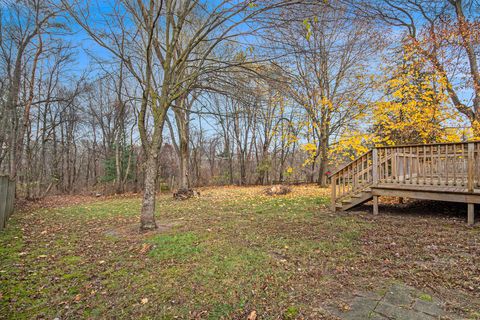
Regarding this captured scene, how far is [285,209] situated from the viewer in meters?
7.34

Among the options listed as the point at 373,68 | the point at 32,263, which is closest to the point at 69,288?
the point at 32,263

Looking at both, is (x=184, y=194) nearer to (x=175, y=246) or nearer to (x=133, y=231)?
(x=133, y=231)

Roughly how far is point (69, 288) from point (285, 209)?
564 cm

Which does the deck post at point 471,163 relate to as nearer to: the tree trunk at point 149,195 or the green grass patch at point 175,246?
the green grass patch at point 175,246

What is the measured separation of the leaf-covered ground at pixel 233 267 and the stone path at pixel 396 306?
114 mm

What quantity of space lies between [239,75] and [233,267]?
13.6ft

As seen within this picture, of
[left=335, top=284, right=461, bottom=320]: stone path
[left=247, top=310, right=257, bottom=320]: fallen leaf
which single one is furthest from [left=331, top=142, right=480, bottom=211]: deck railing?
[left=247, top=310, right=257, bottom=320]: fallen leaf

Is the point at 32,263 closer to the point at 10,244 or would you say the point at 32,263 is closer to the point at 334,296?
the point at 10,244

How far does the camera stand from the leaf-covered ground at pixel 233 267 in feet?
7.90

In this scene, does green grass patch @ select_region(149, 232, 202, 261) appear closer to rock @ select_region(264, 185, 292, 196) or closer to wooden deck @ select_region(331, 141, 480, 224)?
wooden deck @ select_region(331, 141, 480, 224)

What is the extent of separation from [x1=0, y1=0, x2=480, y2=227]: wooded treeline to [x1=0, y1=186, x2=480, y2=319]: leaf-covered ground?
1.61 m

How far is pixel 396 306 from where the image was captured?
2.29 m

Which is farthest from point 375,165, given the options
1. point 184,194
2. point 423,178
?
point 184,194

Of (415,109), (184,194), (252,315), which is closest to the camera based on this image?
(252,315)
